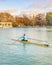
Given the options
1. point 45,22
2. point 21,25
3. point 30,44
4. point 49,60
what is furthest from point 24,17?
point 49,60

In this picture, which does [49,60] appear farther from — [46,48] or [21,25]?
[21,25]

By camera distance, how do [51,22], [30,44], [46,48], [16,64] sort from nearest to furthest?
[16,64]
[46,48]
[30,44]
[51,22]

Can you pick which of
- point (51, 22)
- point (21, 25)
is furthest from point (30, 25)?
point (51, 22)

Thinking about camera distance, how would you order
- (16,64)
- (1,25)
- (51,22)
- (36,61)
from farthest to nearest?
(1,25), (51,22), (36,61), (16,64)

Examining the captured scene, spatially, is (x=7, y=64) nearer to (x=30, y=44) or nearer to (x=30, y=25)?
(x=30, y=44)

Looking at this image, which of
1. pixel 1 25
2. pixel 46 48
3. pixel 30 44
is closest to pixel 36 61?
pixel 46 48

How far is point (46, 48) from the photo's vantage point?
813 inches

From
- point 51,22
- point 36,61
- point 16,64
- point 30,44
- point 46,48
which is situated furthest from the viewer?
point 51,22

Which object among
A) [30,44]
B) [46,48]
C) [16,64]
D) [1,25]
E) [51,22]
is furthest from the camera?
[1,25]

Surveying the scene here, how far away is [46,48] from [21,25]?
112 m

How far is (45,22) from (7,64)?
115 m

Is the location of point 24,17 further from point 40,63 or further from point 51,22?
point 40,63

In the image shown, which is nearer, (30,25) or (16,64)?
(16,64)

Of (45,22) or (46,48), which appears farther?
(45,22)
